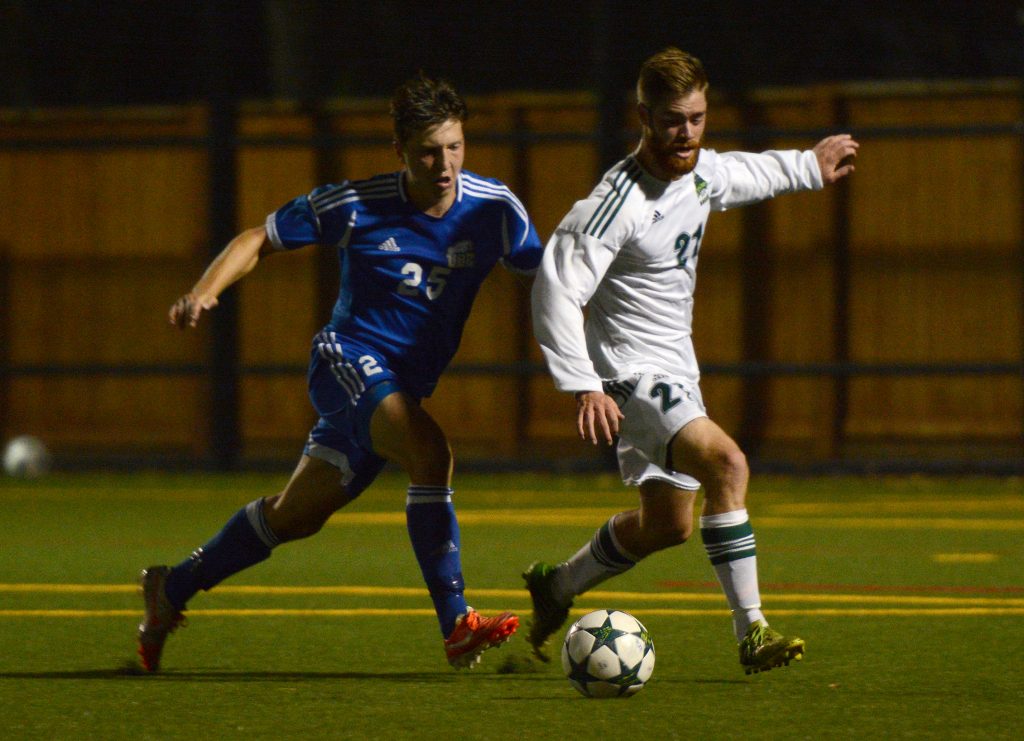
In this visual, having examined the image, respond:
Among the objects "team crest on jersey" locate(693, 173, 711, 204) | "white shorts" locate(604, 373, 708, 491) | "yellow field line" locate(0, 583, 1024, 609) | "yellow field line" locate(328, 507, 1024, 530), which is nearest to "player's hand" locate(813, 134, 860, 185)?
"team crest on jersey" locate(693, 173, 711, 204)

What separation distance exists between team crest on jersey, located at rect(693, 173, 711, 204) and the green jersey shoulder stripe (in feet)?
0.61

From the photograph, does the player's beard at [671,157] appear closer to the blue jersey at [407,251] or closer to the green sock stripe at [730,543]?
the blue jersey at [407,251]

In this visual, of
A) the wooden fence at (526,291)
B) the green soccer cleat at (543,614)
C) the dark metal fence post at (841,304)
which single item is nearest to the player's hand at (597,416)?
the green soccer cleat at (543,614)

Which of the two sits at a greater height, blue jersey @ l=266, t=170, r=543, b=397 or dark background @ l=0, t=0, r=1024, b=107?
dark background @ l=0, t=0, r=1024, b=107

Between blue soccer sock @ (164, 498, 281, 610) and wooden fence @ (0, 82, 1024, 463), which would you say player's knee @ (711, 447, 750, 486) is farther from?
wooden fence @ (0, 82, 1024, 463)

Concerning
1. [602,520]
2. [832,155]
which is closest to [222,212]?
[602,520]

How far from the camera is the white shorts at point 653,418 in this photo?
559cm

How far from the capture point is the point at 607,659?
17.0 ft

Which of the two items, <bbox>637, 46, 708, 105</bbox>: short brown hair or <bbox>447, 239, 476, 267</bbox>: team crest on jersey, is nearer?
<bbox>637, 46, 708, 105</bbox>: short brown hair

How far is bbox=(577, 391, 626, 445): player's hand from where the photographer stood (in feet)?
17.2

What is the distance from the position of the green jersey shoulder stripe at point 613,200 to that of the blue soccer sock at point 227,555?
130cm

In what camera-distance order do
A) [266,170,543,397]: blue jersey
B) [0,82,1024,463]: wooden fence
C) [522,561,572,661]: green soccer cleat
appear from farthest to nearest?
[0,82,1024,463]: wooden fence → [522,561,572,661]: green soccer cleat → [266,170,543,397]: blue jersey

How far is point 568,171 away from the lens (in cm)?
1370

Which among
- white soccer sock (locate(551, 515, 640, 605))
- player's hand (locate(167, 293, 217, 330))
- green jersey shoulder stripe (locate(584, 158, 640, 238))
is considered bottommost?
white soccer sock (locate(551, 515, 640, 605))
